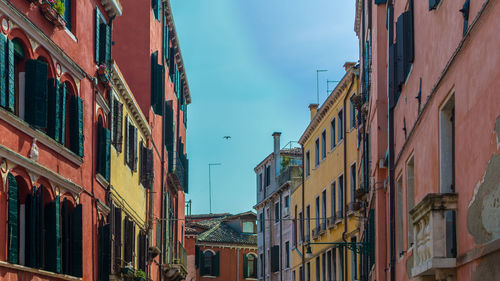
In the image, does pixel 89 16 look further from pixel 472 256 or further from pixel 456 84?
pixel 472 256

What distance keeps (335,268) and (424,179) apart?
22.8 metres

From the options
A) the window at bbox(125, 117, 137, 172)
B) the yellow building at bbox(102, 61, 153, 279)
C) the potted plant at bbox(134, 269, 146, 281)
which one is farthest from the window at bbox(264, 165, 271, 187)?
the window at bbox(125, 117, 137, 172)

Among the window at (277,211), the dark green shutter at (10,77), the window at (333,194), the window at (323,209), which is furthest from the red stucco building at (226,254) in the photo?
the dark green shutter at (10,77)

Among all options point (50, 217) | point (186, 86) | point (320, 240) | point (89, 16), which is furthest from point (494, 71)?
point (186, 86)

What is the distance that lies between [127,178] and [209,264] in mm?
42723

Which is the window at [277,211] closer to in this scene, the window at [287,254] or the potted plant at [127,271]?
the window at [287,254]

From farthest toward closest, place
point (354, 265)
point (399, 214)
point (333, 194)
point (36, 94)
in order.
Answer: point (333, 194)
point (354, 265)
point (399, 214)
point (36, 94)

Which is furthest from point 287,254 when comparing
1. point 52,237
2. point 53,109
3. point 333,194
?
point 53,109

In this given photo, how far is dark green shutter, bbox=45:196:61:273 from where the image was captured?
52.3 feet

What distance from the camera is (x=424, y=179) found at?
41.5 feet

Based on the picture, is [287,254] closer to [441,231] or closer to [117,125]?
[117,125]

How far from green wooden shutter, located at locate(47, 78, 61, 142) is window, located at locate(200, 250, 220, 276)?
166ft

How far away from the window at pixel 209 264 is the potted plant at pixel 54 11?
5077 cm

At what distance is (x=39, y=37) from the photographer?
15.3 meters
